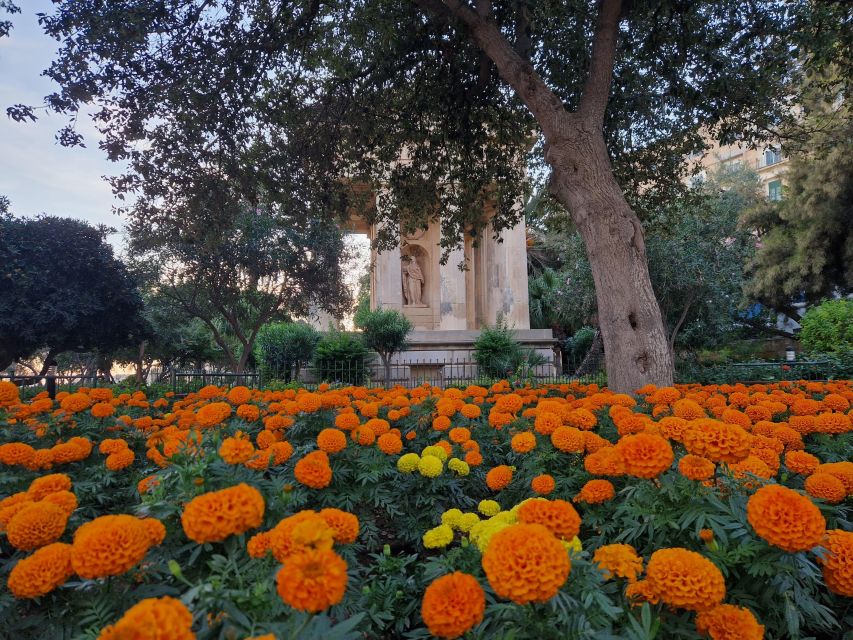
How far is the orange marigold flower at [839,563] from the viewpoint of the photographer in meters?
1.61

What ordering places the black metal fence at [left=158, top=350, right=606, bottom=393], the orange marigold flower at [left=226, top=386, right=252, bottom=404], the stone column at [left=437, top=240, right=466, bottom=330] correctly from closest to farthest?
the orange marigold flower at [left=226, top=386, right=252, bottom=404] < the black metal fence at [left=158, top=350, right=606, bottom=393] < the stone column at [left=437, top=240, right=466, bottom=330]

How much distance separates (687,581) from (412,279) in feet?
71.2

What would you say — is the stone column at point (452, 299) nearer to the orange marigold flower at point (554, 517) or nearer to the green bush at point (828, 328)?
the green bush at point (828, 328)

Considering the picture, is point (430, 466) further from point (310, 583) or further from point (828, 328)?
point (828, 328)

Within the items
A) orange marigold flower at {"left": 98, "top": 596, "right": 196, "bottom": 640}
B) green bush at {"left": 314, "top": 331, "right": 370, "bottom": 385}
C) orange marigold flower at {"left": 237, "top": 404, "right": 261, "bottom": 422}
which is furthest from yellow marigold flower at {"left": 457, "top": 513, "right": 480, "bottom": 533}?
green bush at {"left": 314, "top": 331, "right": 370, "bottom": 385}

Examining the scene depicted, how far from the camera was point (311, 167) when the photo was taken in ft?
31.1

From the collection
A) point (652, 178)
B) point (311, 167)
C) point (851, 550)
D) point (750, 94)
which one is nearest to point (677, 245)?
point (652, 178)

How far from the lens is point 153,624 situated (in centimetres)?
96

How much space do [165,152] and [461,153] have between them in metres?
5.26

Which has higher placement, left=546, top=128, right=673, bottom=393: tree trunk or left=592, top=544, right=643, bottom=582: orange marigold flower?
left=546, top=128, right=673, bottom=393: tree trunk

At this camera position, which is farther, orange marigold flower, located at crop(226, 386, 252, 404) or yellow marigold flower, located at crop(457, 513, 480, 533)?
orange marigold flower, located at crop(226, 386, 252, 404)

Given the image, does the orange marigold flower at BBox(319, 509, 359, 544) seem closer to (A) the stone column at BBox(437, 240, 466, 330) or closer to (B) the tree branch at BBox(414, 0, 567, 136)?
(B) the tree branch at BBox(414, 0, 567, 136)

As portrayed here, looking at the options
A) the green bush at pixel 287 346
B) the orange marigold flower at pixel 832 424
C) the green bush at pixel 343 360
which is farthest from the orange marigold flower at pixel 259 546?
the green bush at pixel 287 346

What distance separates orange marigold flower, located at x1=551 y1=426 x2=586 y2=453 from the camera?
2592 millimetres
